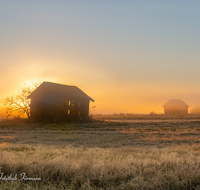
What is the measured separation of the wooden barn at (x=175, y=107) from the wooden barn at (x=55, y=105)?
43.5 m

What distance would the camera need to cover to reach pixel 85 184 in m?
5.10

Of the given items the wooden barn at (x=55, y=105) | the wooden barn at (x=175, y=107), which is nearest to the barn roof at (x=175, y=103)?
the wooden barn at (x=175, y=107)

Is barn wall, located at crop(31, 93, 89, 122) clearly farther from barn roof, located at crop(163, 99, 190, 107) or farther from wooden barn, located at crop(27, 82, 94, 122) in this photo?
barn roof, located at crop(163, 99, 190, 107)

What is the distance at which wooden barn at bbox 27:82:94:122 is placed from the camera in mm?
34438

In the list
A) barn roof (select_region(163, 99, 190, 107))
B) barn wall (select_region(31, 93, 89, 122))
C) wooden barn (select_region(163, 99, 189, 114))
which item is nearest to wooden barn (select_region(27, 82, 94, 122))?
barn wall (select_region(31, 93, 89, 122))

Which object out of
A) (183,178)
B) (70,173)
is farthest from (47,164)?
(183,178)

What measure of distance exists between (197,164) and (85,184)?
3227 millimetres

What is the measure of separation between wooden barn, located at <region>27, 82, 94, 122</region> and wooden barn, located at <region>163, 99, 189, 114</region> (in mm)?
43507

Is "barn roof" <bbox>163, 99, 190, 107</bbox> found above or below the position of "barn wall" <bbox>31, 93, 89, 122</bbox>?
above

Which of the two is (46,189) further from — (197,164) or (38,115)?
(38,115)

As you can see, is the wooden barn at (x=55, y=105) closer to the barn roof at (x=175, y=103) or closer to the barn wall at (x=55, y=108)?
the barn wall at (x=55, y=108)

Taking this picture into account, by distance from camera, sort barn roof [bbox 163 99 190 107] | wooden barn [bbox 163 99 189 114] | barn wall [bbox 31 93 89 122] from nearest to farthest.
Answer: barn wall [bbox 31 93 89 122] → wooden barn [bbox 163 99 189 114] → barn roof [bbox 163 99 190 107]

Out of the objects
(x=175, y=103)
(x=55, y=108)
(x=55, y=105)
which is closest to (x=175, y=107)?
(x=175, y=103)

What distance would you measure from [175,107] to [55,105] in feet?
165
